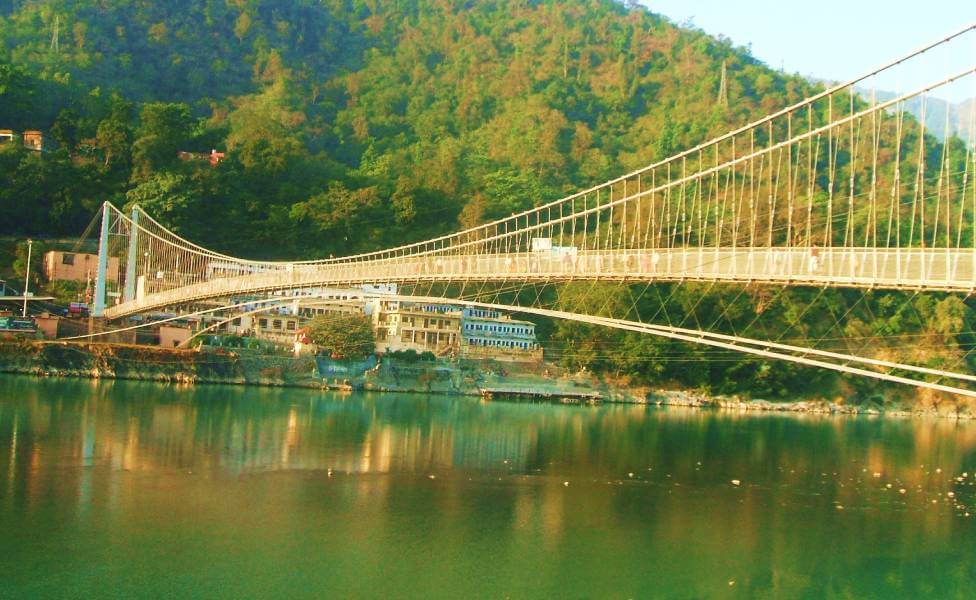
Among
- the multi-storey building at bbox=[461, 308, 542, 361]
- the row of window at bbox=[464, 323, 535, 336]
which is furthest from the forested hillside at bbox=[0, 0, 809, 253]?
the row of window at bbox=[464, 323, 535, 336]

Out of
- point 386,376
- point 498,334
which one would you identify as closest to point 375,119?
point 498,334

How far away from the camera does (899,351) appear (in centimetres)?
4231

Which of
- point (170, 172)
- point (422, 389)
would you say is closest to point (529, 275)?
point (422, 389)

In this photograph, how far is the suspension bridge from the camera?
16.5 meters

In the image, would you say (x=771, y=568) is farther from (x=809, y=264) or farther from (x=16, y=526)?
(x=16, y=526)

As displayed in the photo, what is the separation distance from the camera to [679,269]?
66.2 ft

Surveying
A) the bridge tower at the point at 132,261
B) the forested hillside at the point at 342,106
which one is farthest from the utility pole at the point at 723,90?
the bridge tower at the point at 132,261

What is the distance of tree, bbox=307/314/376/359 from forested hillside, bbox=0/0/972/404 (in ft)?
27.5

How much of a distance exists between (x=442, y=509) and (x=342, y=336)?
22.1 m

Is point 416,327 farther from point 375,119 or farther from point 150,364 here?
point 375,119

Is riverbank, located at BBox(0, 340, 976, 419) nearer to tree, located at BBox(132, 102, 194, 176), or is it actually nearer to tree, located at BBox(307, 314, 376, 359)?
tree, located at BBox(307, 314, 376, 359)

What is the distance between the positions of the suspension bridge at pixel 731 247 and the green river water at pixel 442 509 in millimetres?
2775

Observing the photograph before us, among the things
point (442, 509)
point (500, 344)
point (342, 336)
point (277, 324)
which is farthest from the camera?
point (500, 344)

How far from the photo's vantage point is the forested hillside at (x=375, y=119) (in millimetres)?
44594
